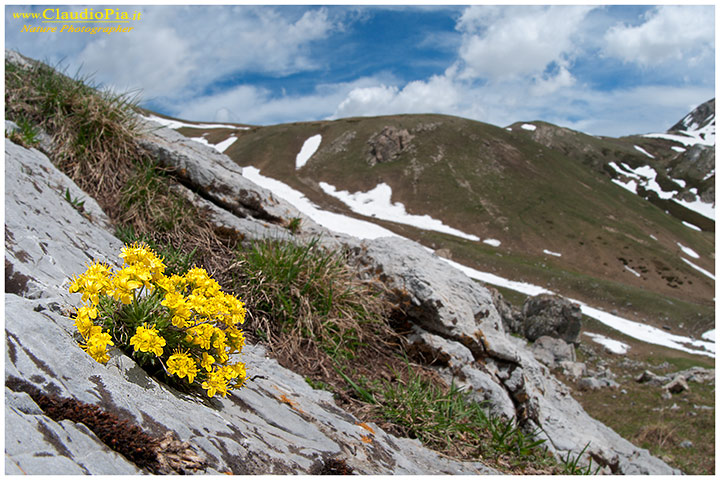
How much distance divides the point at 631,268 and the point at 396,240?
228ft

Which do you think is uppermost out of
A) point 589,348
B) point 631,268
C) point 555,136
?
point 555,136

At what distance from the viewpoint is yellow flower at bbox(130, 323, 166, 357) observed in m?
2.26

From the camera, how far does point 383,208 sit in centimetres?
7388

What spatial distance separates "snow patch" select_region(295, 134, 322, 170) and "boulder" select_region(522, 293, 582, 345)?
65.0 m

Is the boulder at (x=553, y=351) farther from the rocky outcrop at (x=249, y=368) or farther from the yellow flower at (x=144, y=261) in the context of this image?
the yellow flower at (x=144, y=261)

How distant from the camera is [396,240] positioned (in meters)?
7.17

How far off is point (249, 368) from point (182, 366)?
2.61 ft

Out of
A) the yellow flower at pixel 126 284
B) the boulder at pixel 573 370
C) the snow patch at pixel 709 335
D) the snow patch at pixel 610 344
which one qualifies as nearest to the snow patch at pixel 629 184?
the snow patch at pixel 709 335

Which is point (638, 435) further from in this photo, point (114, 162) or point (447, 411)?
point (114, 162)

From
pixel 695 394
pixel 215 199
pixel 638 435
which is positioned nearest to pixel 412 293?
pixel 215 199

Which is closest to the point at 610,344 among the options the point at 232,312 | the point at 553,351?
the point at 553,351

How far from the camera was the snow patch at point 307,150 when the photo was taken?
3519 inches

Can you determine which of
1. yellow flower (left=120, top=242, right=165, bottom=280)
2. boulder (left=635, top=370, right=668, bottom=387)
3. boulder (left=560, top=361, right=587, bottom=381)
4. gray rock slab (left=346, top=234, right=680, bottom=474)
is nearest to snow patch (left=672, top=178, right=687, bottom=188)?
boulder (left=635, top=370, right=668, bottom=387)

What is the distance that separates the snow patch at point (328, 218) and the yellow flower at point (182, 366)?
113ft
